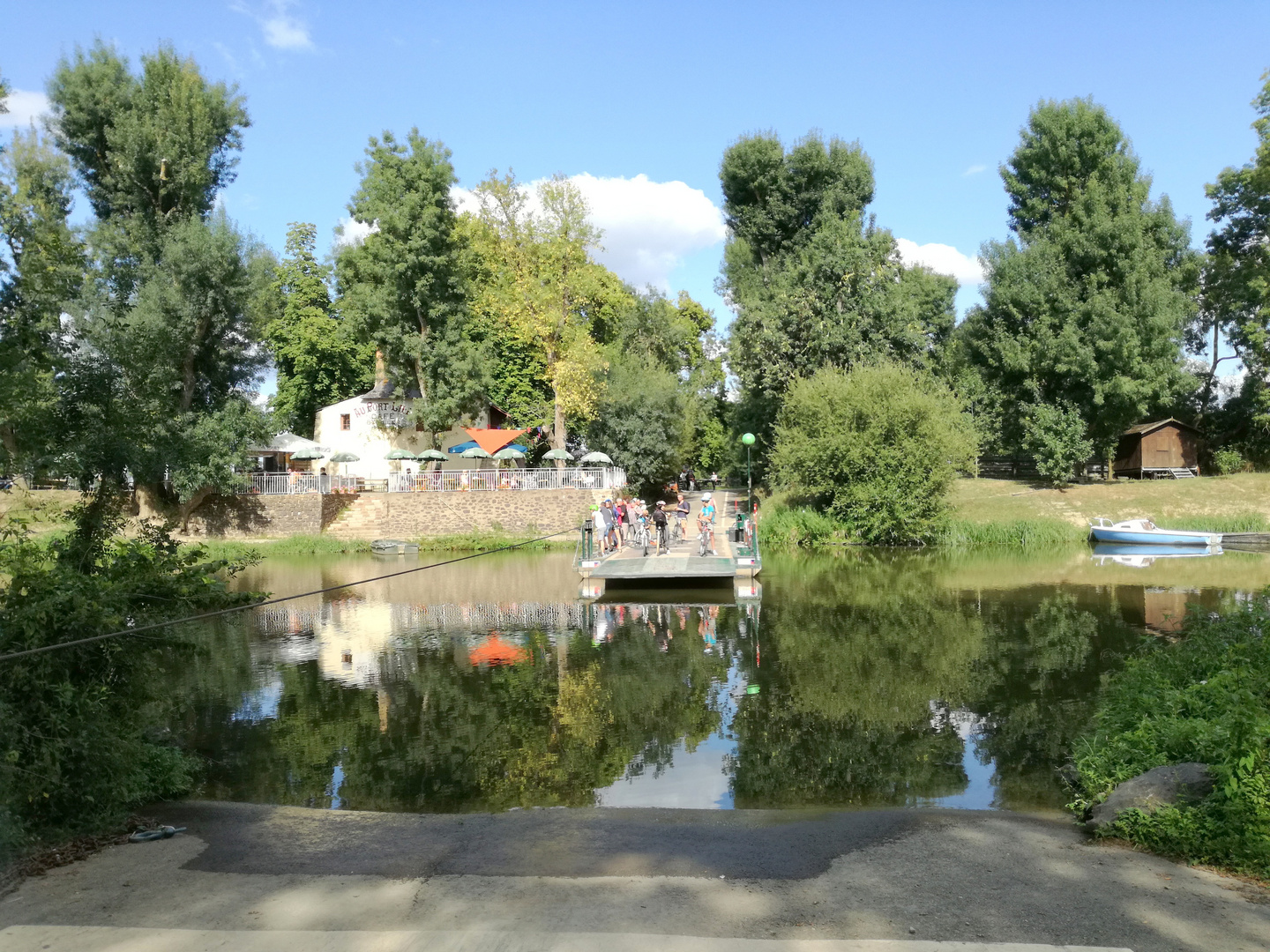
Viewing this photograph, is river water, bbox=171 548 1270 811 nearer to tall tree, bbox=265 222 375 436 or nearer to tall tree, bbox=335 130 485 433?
tall tree, bbox=335 130 485 433

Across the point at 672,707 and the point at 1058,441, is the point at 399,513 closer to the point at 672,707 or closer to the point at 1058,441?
the point at 672,707

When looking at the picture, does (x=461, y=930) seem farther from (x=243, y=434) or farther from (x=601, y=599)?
(x=243, y=434)

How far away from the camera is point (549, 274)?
4041cm

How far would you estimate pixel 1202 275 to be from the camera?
46.1 metres

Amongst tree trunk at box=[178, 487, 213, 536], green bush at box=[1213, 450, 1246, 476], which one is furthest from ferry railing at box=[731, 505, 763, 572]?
green bush at box=[1213, 450, 1246, 476]

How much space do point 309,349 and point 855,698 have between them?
157ft

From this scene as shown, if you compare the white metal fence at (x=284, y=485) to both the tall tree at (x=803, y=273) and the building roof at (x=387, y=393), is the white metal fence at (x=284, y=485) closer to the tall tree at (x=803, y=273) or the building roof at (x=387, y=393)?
the building roof at (x=387, y=393)

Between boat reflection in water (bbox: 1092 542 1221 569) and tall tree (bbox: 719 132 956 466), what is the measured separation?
11.9 meters

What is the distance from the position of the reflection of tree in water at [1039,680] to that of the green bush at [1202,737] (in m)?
1.06

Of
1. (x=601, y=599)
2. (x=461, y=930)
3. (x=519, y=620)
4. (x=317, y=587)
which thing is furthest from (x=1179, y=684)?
(x=317, y=587)

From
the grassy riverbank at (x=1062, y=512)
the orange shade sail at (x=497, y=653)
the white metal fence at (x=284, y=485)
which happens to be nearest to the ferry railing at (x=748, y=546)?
the grassy riverbank at (x=1062, y=512)

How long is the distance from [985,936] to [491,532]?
32.4 m

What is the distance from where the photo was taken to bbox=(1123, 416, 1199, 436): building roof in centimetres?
4394

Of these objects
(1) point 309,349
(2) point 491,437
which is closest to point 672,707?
(2) point 491,437
